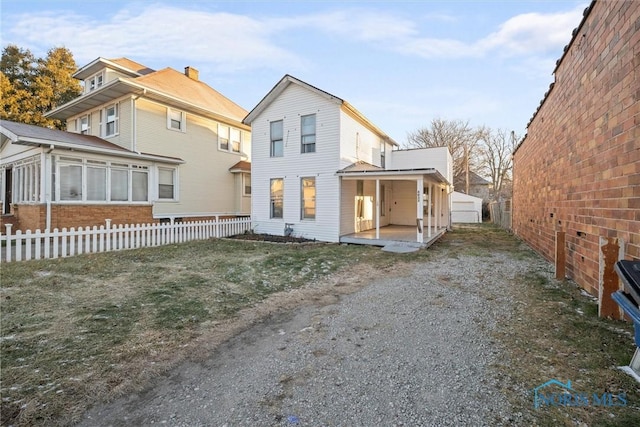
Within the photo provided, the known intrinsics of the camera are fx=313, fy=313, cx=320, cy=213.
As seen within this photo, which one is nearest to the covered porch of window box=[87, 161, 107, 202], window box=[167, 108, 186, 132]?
window box=[167, 108, 186, 132]

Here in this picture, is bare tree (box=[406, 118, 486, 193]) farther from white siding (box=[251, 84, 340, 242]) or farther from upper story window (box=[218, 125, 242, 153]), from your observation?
white siding (box=[251, 84, 340, 242])

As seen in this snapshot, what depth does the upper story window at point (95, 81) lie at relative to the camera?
15.7 metres

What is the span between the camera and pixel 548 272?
265 inches

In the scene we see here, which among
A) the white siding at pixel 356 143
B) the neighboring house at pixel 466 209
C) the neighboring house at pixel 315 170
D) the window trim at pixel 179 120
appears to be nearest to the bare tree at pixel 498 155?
the neighboring house at pixel 466 209

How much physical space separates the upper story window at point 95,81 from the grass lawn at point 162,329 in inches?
476

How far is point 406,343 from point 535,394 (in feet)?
4.02

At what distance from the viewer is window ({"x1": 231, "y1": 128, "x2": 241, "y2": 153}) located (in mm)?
18188

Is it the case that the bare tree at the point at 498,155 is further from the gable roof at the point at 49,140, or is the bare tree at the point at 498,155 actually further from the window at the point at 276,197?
the gable roof at the point at 49,140

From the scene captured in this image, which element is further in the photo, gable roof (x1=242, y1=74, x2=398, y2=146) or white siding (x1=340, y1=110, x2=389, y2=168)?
white siding (x1=340, y1=110, x2=389, y2=168)

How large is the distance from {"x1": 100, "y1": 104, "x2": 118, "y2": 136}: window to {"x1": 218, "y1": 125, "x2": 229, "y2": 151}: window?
15.8 ft

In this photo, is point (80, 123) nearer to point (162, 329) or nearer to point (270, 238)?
point (270, 238)

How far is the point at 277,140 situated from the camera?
13.5 m

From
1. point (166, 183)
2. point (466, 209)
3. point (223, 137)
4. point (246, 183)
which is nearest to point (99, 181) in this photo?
point (166, 183)

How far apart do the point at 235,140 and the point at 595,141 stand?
16.7 m
